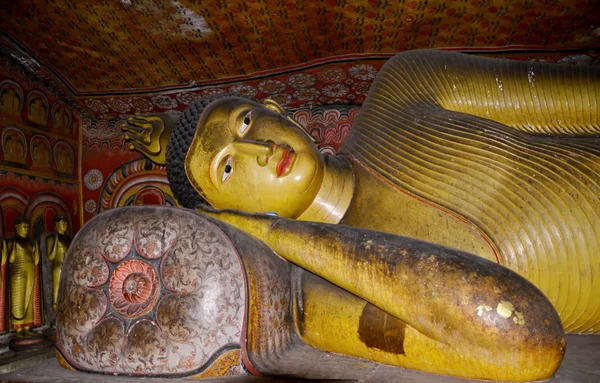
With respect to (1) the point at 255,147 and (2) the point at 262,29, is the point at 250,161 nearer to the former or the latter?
(1) the point at 255,147

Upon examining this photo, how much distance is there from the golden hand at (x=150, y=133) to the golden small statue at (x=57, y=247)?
2.33m

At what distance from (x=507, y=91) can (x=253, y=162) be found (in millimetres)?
1117

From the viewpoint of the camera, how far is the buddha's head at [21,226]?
370cm

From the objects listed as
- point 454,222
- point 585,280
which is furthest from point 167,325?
point 585,280

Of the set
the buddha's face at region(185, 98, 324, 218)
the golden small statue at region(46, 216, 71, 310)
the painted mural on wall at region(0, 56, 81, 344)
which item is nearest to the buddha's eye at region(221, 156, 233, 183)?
the buddha's face at region(185, 98, 324, 218)

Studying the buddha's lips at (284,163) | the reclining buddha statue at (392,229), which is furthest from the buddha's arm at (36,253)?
the buddha's lips at (284,163)

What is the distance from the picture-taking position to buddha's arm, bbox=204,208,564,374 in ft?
3.95

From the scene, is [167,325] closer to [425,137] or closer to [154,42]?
[425,137]

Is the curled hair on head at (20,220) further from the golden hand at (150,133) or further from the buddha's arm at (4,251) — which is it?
the golden hand at (150,133)

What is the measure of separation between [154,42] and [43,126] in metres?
1.46

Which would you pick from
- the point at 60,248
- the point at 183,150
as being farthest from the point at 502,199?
the point at 60,248

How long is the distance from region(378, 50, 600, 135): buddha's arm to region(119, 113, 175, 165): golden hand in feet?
3.38

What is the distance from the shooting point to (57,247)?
406 cm

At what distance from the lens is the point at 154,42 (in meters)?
3.49
